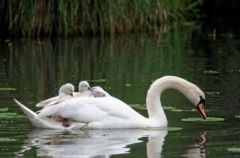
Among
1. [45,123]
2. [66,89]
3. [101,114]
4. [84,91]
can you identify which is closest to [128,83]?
[84,91]

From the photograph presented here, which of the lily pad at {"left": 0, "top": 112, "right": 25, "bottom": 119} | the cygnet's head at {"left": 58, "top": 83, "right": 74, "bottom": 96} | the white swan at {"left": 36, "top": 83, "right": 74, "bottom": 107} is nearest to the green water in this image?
the lily pad at {"left": 0, "top": 112, "right": 25, "bottom": 119}

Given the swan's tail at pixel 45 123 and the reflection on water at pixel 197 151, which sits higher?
the swan's tail at pixel 45 123

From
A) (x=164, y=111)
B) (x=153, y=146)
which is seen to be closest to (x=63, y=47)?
(x=164, y=111)

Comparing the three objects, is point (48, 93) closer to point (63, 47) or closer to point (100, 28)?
point (63, 47)

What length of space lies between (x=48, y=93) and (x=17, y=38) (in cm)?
1322

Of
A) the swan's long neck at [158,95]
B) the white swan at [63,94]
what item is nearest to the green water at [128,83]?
the swan's long neck at [158,95]

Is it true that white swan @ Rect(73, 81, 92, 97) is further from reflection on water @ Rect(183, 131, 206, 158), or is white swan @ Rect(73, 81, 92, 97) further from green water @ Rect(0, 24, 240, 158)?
reflection on water @ Rect(183, 131, 206, 158)

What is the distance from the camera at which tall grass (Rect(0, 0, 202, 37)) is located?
29141 millimetres

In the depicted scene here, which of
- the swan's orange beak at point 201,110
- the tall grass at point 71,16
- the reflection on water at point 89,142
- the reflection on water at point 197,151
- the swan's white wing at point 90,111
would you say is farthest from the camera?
the tall grass at point 71,16

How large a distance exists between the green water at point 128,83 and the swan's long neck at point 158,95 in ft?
0.81

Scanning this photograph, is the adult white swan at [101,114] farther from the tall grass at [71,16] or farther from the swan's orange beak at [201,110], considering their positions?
the tall grass at [71,16]

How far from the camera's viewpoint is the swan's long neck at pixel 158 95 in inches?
529

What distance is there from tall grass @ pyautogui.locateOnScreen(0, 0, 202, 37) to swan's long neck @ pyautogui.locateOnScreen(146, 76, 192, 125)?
15433mm

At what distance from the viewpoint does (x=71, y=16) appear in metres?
29.2
